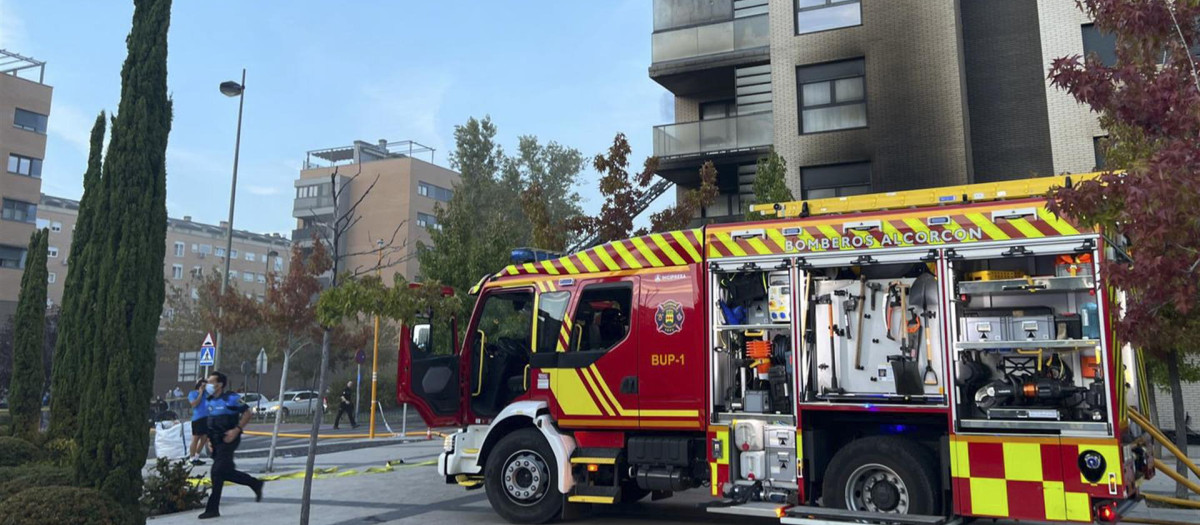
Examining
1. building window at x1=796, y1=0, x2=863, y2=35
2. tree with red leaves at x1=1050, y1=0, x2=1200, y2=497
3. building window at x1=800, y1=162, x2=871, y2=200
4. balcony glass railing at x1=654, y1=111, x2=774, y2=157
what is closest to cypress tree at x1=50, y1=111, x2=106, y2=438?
tree with red leaves at x1=1050, y1=0, x2=1200, y2=497

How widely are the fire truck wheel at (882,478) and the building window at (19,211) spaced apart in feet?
183

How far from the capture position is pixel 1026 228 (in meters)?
7.53

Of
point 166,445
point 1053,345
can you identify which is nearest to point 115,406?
point 166,445

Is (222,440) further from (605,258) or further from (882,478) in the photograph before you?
(882,478)

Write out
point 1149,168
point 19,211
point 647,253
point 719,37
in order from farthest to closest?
point 19,211
point 719,37
point 647,253
point 1149,168

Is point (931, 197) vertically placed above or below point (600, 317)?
above

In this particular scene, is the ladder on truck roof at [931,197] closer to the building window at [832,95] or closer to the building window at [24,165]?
the building window at [832,95]

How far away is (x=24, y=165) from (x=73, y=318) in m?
47.4

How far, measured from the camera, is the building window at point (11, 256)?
50031 mm

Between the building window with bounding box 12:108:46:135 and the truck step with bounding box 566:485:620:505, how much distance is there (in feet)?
180

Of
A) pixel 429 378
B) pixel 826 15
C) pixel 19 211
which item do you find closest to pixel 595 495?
pixel 429 378

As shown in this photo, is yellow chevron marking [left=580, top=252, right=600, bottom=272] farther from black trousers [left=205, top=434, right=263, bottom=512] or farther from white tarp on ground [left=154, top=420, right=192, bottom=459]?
white tarp on ground [left=154, top=420, right=192, bottom=459]

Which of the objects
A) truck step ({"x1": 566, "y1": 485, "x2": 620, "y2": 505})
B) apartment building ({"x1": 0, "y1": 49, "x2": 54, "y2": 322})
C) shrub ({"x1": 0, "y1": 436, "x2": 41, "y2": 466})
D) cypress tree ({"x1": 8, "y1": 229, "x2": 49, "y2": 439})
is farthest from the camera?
apartment building ({"x1": 0, "y1": 49, "x2": 54, "y2": 322})

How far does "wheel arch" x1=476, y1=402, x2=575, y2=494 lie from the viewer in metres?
9.24
